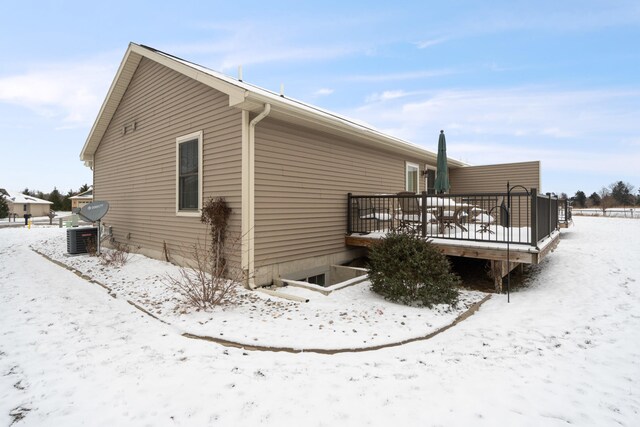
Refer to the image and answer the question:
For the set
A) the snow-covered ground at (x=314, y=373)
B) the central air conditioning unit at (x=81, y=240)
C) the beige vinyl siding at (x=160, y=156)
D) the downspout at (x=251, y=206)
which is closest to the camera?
the snow-covered ground at (x=314, y=373)

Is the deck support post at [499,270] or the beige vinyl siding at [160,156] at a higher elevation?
the beige vinyl siding at [160,156]

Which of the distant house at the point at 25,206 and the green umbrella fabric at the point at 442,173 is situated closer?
Answer: the green umbrella fabric at the point at 442,173

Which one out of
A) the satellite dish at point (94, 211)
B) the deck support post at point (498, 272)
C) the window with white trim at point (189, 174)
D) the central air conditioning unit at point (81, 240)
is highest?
the window with white trim at point (189, 174)

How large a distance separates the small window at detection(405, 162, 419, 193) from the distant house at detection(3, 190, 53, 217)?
52.1 meters

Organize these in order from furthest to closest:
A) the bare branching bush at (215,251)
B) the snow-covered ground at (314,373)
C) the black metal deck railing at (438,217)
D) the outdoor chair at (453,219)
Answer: the outdoor chair at (453,219) → the black metal deck railing at (438,217) → the bare branching bush at (215,251) → the snow-covered ground at (314,373)

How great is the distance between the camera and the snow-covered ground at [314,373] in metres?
2.39

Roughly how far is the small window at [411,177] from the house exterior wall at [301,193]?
8.49 ft

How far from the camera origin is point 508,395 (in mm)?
2666

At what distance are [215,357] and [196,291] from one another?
2.05m

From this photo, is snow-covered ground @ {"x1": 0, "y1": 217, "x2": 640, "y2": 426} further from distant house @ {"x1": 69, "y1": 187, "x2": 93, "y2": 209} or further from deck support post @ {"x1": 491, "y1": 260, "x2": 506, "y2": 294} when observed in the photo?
distant house @ {"x1": 69, "y1": 187, "x2": 93, "y2": 209}

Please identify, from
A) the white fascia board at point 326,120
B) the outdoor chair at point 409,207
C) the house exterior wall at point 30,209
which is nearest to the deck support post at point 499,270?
the outdoor chair at point 409,207

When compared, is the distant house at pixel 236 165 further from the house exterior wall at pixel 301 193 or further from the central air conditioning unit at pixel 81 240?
the central air conditioning unit at pixel 81 240

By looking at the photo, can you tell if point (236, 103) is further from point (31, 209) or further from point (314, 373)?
point (31, 209)

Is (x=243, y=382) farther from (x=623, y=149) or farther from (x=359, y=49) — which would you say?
(x=623, y=149)
